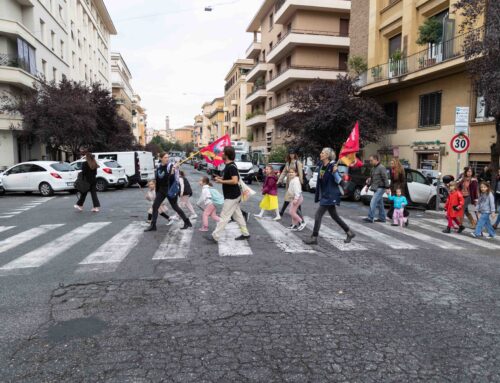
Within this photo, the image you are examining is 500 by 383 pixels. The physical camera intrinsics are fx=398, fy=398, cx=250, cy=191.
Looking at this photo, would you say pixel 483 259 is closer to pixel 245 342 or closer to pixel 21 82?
pixel 245 342

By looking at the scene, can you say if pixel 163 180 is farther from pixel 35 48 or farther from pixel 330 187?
pixel 35 48

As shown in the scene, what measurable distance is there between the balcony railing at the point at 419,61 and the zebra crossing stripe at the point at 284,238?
40.7 feet

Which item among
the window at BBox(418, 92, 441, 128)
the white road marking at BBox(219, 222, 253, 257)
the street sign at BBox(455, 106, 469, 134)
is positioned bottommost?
the white road marking at BBox(219, 222, 253, 257)

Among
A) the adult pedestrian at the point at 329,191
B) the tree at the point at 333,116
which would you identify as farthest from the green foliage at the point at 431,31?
the adult pedestrian at the point at 329,191

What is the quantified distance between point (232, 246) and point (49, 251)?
3.12 meters

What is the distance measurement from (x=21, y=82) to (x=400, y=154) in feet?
75.9

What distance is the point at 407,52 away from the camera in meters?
21.0

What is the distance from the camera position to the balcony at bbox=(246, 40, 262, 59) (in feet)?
157

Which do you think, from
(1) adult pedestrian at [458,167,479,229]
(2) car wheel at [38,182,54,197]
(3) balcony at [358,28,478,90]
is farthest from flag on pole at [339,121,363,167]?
(2) car wheel at [38,182,54,197]

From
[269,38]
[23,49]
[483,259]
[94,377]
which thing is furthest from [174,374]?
[269,38]

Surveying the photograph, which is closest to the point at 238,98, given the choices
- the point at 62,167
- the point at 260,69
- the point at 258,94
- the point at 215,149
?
the point at 260,69

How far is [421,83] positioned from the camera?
20469 mm

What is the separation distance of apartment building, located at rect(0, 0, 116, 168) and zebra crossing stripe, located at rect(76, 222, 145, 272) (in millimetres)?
20846

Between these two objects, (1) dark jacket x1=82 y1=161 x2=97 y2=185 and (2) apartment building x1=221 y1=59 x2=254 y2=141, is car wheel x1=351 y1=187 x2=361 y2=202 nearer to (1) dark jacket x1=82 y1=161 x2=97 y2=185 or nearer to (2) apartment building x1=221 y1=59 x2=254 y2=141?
(1) dark jacket x1=82 y1=161 x2=97 y2=185
